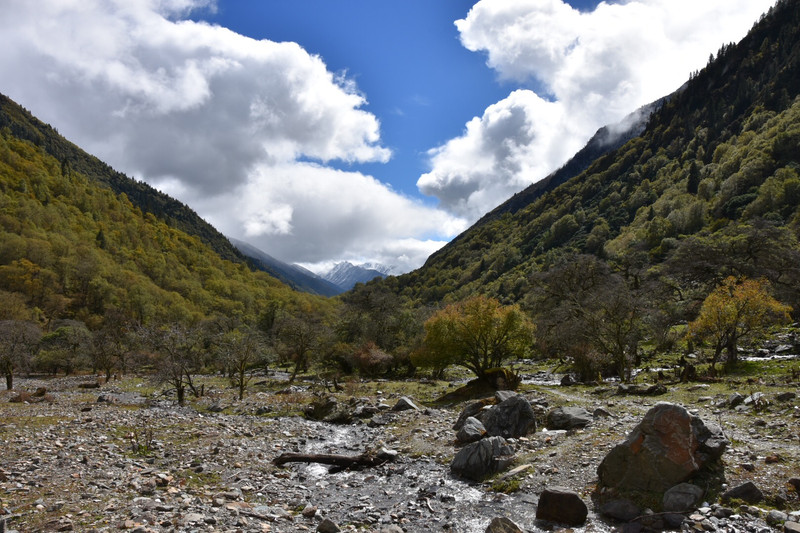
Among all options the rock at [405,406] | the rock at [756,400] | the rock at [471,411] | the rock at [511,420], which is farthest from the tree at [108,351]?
the rock at [756,400]

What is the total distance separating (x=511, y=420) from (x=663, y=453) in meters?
8.59

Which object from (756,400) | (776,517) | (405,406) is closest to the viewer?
(776,517)

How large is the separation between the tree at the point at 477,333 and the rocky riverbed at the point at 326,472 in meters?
11.4

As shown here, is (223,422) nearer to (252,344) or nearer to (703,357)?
(252,344)

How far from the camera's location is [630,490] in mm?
11742

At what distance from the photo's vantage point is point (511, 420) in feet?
65.0

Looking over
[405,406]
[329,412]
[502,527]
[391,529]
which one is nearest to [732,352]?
[405,406]

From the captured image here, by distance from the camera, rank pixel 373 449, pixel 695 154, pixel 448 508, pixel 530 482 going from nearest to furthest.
Answer: pixel 448 508
pixel 530 482
pixel 373 449
pixel 695 154

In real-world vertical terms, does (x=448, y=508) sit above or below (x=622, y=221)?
below

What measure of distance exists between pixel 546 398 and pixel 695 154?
177698mm

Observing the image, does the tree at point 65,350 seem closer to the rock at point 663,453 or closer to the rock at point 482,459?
the rock at point 482,459

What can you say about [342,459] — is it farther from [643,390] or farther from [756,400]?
[643,390]

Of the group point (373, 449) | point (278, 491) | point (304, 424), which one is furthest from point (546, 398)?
point (278, 491)

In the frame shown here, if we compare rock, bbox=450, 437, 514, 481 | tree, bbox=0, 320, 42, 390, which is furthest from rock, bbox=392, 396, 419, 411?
tree, bbox=0, 320, 42, 390
